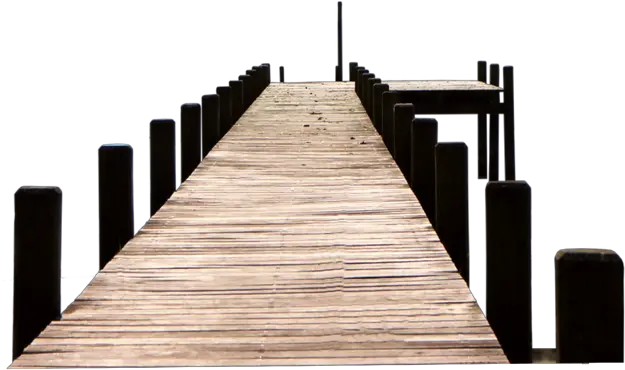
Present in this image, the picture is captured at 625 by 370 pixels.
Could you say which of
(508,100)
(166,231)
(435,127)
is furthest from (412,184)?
(508,100)

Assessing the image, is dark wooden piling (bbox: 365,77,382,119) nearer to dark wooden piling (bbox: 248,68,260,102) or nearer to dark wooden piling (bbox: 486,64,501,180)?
dark wooden piling (bbox: 248,68,260,102)

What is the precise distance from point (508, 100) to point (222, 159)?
37.4 ft

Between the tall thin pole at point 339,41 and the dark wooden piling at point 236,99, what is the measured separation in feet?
39.5

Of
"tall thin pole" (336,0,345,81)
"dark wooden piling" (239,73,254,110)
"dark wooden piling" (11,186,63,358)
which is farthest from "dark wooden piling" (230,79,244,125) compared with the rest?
"tall thin pole" (336,0,345,81)

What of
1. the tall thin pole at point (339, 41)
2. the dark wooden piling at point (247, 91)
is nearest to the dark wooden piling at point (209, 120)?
the dark wooden piling at point (247, 91)

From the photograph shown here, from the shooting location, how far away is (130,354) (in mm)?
4336

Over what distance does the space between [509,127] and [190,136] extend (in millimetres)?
12496

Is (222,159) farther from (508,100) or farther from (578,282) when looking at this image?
(508,100)

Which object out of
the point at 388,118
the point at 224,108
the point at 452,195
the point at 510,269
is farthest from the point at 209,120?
the point at 510,269

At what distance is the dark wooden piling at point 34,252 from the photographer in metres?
5.06

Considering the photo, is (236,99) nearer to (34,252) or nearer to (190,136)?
(190,136)

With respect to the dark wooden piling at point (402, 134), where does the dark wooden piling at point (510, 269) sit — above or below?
below

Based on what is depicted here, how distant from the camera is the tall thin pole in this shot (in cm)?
2686

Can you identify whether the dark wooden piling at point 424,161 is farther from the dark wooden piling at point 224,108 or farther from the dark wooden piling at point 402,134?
the dark wooden piling at point 224,108
